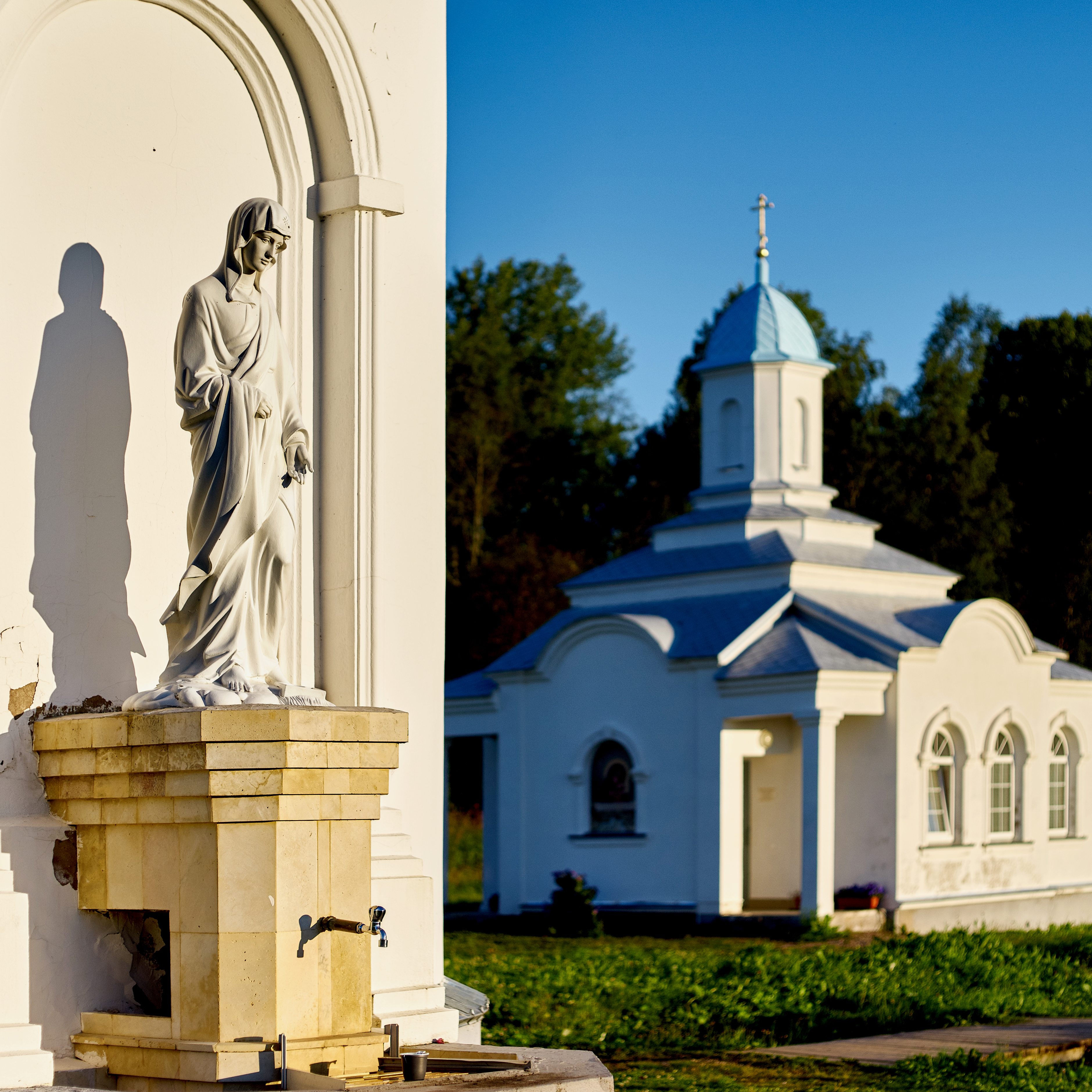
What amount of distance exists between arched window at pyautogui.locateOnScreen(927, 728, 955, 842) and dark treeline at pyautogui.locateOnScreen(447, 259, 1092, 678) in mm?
20624

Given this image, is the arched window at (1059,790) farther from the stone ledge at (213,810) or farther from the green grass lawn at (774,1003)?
the stone ledge at (213,810)

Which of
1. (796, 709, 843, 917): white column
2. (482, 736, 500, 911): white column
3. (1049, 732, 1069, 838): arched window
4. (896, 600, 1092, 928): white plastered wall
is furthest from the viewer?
(1049, 732, 1069, 838): arched window

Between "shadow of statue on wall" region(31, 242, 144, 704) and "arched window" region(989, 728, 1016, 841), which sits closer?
"shadow of statue on wall" region(31, 242, 144, 704)

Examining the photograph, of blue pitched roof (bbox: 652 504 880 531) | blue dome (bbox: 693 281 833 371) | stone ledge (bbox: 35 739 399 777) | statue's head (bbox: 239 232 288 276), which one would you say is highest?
blue dome (bbox: 693 281 833 371)

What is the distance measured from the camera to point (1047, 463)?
50.1 meters

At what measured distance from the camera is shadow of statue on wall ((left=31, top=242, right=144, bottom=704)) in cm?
682

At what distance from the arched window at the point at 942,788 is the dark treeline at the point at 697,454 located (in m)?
20.6

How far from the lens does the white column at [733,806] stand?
22.8 metres

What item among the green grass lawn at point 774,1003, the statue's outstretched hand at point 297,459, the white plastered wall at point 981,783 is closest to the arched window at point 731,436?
the white plastered wall at point 981,783

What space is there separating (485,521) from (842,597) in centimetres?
2466

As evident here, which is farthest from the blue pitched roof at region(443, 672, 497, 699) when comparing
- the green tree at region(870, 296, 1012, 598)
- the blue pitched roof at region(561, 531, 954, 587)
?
the green tree at region(870, 296, 1012, 598)

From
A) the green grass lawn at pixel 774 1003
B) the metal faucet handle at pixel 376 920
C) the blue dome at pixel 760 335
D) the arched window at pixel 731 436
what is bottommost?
the green grass lawn at pixel 774 1003

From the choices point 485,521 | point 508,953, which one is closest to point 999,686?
point 508,953

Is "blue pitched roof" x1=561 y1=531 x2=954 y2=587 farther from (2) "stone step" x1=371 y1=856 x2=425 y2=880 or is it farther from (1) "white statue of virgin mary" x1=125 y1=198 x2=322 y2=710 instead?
(1) "white statue of virgin mary" x1=125 y1=198 x2=322 y2=710
